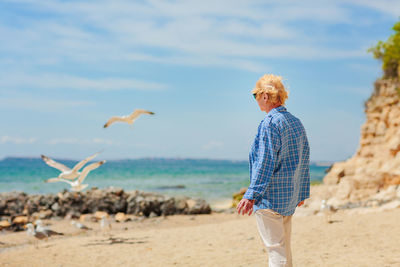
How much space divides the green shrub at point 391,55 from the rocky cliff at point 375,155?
70 centimetres

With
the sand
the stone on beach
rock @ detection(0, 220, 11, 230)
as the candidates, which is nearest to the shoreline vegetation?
the sand

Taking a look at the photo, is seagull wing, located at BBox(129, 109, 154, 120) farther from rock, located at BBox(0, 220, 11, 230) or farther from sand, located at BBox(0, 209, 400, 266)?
rock, located at BBox(0, 220, 11, 230)

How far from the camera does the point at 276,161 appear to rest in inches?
121

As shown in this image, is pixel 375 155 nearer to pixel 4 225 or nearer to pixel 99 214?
pixel 99 214

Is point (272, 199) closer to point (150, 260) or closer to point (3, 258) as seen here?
point (150, 260)

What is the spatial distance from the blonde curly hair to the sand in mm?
2933

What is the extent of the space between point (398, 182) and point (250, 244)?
733 centimetres

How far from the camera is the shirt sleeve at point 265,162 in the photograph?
3.02m

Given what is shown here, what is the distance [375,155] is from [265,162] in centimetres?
1482

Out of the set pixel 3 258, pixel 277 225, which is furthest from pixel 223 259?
pixel 3 258

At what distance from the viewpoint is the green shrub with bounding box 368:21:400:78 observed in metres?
18.0

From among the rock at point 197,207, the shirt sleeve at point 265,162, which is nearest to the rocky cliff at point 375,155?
the rock at point 197,207

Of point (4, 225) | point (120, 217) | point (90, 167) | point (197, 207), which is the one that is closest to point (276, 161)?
point (90, 167)

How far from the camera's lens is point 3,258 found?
7082 millimetres
